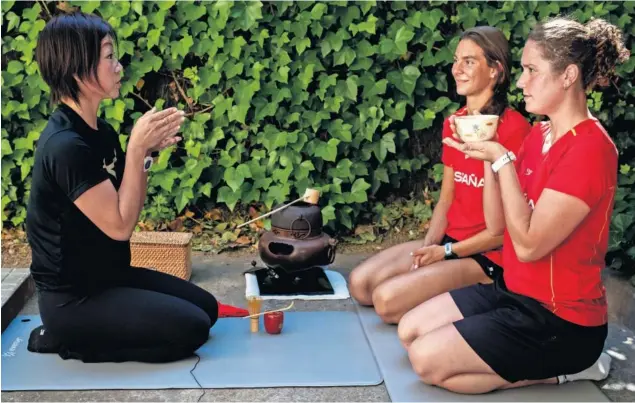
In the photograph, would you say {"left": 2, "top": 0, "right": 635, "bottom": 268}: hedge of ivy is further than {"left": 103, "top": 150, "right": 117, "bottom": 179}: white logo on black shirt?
Yes

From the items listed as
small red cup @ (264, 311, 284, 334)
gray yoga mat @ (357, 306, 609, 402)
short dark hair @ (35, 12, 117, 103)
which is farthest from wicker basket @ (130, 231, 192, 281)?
gray yoga mat @ (357, 306, 609, 402)

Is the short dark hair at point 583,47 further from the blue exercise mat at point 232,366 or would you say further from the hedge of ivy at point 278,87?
the hedge of ivy at point 278,87

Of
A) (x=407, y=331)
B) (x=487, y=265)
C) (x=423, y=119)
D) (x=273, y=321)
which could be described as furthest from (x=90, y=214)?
(x=423, y=119)

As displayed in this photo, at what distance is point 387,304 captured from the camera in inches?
165

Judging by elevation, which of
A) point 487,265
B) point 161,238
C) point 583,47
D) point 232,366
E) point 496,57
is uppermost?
point 583,47

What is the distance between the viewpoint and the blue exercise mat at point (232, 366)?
355 centimetres

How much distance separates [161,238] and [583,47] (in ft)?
8.89

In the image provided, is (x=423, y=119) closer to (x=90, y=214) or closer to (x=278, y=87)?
(x=278, y=87)

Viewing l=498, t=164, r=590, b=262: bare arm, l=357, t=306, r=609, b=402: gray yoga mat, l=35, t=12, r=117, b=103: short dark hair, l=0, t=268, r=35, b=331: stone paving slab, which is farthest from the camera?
l=0, t=268, r=35, b=331: stone paving slab

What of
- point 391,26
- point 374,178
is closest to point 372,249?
point 374,178

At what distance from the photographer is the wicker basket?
4.84 m

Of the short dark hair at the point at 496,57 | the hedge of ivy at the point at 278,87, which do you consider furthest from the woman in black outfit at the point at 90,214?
the hedge of ivy at the point at 278,87

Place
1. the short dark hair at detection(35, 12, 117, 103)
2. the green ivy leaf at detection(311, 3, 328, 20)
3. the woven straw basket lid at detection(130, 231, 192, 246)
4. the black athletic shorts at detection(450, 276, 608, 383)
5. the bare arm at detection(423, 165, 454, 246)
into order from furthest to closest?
the green ivy leaf at detection(311, 3, 328, 20) → the woven straw basket lid at detection(130, 231, 192, 246) → the bare arm at detection(423, 165, 454, 246) → the short dark hair at detection(35, 12, 117, 103) → the black athletic shorts at detection(450, 276, 608, 383)

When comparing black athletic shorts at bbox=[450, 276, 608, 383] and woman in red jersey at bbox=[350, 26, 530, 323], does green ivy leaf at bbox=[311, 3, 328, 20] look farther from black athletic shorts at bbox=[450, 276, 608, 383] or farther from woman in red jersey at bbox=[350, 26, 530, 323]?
black athletic shorts at bbox=[450, 276, 608, 383]
